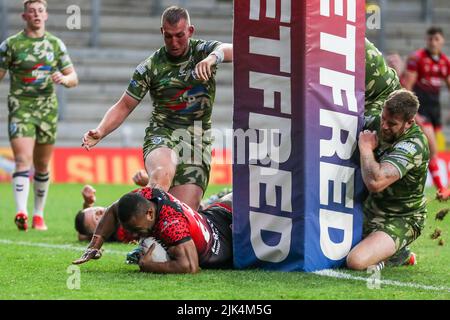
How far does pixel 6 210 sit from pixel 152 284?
7.71m

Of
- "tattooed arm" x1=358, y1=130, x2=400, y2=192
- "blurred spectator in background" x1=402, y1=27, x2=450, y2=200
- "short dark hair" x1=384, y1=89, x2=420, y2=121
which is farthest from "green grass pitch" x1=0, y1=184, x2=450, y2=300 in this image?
"blurred spectator in background" x1=402, y1=27, x2=450, y2=200

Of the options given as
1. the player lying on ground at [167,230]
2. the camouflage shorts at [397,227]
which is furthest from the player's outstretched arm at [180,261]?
the camouflage shorts at [397,227]

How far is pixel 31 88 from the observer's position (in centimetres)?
1230

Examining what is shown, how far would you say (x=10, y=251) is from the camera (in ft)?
32.2

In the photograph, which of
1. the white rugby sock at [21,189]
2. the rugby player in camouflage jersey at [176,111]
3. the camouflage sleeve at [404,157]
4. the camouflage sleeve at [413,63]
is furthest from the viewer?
the camouflage sleeve at [413,63]

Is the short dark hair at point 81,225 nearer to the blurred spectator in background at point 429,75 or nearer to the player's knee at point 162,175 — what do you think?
the player's knee at point 162,175

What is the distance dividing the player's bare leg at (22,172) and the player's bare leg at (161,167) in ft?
11.2

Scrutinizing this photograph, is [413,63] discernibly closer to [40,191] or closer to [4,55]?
[40,191]

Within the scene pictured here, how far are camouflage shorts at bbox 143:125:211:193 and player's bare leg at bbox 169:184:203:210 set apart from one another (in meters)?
0.04

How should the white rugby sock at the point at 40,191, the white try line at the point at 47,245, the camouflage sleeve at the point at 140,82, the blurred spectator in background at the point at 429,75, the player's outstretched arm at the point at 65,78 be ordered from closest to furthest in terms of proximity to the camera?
the camouflage sleeve at the point at 140,82, the white try line at the point at 47,245, the player's outstretched arm at the point at 65,78, the white rugby sock at the point at 40,191, the blurred spectator in background at the point at 429,75

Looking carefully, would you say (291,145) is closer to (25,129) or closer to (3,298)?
(3,298)

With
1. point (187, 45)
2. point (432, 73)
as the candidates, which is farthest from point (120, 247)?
point (432, 73)

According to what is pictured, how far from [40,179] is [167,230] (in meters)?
5.28

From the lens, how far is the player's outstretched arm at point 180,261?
25.5 ft
